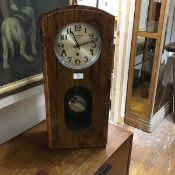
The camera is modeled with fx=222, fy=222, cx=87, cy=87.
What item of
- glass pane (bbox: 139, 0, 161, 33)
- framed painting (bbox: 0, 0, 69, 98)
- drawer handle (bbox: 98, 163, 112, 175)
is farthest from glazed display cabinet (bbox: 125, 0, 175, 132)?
drawer handle (bbox: 98, 163, 112, 175)

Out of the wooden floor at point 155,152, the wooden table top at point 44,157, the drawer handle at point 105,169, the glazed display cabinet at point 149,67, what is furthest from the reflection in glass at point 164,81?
the drawer handle at point 105,169

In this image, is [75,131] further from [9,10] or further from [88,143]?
[9,10]

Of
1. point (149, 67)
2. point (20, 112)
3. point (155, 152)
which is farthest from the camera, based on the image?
point (149, 67)

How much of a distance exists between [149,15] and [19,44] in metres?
1.32

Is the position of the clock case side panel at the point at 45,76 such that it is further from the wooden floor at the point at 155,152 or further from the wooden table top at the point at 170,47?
the wooden table top at the point at 170,47

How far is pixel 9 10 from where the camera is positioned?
2.56 feet

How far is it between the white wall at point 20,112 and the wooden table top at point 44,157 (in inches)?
3.0

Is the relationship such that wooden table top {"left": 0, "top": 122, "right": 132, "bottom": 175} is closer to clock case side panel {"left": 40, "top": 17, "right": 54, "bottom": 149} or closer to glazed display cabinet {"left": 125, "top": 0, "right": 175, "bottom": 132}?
clock case side panel {"left": 40, "top": 17, "right": 54, "bottom": 149}

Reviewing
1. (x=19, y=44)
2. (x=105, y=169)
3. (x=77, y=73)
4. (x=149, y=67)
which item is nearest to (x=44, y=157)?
(x=105, y=169)

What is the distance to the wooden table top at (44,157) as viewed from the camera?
761mm

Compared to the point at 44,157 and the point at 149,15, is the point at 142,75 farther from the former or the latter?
the point at 44,157

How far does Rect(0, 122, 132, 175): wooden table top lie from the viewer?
0.76m

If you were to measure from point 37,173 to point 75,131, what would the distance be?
0.20 metres

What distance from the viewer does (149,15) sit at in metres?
1.83
